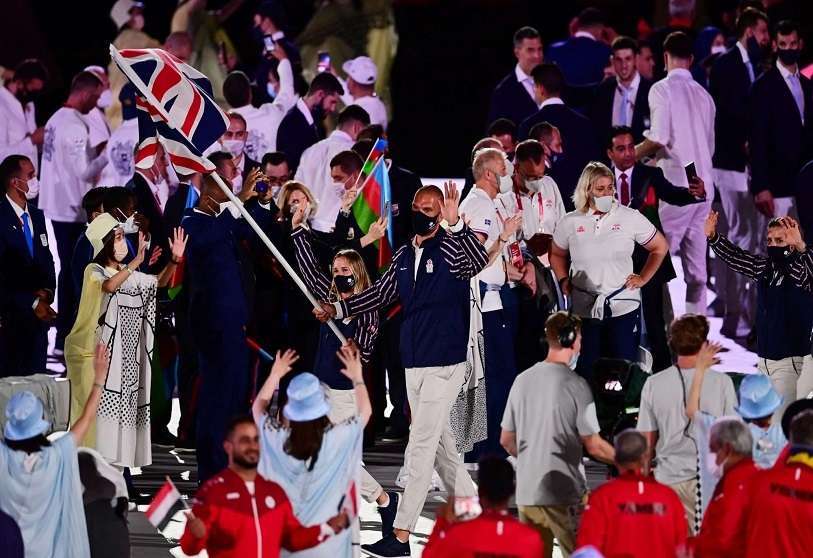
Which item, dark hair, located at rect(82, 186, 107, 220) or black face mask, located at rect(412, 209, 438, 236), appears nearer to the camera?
black face mask, located at rect(412, 209, 438, 236)

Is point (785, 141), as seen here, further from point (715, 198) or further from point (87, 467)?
point (87, 467)

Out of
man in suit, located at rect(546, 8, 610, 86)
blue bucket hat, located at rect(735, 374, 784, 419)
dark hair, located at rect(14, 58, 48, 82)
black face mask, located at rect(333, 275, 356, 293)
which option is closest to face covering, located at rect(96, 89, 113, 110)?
dark hair, located at rect(14, 58, 48, 82)

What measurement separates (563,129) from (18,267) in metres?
4.56

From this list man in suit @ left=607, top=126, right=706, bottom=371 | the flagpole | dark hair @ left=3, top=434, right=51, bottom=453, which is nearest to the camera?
dark hair @ left=3, top=434, right=51, bottom=453

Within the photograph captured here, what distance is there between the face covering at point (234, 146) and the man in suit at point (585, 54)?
3.92m

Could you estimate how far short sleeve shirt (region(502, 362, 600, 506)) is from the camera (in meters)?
9.86

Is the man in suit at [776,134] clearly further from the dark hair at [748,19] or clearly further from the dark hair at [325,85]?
the dark hair at [325,85]

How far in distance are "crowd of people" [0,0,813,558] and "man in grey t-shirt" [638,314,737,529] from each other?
1 cm

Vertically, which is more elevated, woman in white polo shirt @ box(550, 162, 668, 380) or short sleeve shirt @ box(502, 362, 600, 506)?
woman in white polo shirt @ box(550, 162, 668, 380)

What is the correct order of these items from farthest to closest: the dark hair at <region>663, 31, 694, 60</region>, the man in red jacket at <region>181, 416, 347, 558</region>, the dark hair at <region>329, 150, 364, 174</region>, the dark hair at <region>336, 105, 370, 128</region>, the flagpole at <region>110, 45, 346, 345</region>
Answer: the dark hair at <region>663, 31, 694, 60</region> → the dark hair at <region>336, 105, 370, 128</region> → the dark hair at <region>329, 150, 364, 174</region> → the flagpole at <region>110, 45, 346, 345</region> → the man in red jacket at <region>181, 416, 347, 558</region>

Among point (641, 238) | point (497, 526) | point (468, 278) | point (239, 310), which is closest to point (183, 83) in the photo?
point (239, 310)

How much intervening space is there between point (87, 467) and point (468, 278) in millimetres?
2751

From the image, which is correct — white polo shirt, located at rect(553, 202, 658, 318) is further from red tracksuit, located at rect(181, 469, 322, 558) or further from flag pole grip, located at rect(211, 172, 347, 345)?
red tracksuit, located at rect(181, 469, 322, 558)

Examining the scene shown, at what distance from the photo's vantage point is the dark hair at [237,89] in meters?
17.6
